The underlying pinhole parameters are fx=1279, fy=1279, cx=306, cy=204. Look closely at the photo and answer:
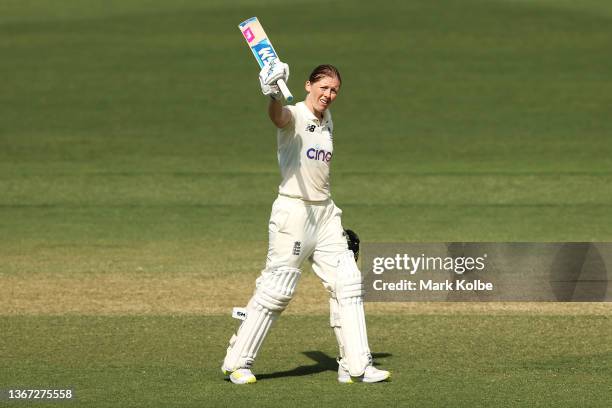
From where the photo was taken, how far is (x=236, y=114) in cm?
2288

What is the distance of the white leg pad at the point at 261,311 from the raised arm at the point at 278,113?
→ 0.99 metres

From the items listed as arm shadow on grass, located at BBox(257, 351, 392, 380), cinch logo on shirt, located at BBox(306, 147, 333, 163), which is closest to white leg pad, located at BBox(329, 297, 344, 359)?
arm shadow on grass, located at BBox(257, 351, 392, 380)

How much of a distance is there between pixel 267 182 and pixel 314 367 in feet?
29.4

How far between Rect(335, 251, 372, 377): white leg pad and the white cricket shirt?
601 millimetres

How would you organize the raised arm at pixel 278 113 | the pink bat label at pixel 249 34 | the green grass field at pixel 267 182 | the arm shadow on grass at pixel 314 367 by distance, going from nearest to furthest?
1. the raised arm at pixel 278 113
2. the pink bat label at pixel 249 34
3. the arm shadow on grass at pixel 314 367
4. the green grass field at pixel 267 182

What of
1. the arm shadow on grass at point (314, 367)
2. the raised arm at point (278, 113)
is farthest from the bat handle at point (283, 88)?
the arm shadow on grass at point (314, 367)

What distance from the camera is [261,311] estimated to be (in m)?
8.66

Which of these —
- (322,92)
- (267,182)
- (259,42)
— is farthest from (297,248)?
(267,182)

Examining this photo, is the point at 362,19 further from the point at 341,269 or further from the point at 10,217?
the point at 341,269

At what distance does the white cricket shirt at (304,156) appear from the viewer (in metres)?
8.62

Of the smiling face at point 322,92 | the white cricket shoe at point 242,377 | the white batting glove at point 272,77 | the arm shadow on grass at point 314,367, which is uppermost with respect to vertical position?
the smiling face at point 322,92

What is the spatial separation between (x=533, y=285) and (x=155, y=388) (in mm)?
4611

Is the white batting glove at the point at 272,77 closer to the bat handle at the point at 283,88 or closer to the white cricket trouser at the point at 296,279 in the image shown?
the bat handle at the point at 283,88

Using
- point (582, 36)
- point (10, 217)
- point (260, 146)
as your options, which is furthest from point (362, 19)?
point (10, 217)
